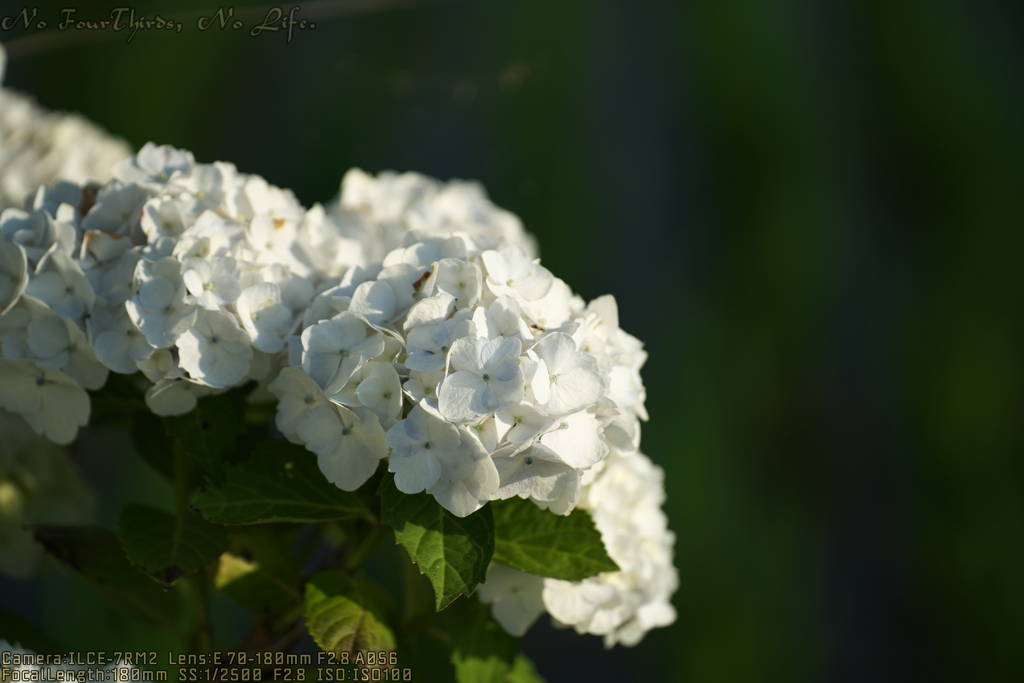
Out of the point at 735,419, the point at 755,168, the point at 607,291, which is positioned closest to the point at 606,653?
the point at 735,419

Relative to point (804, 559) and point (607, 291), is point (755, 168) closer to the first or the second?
point (607, 291)

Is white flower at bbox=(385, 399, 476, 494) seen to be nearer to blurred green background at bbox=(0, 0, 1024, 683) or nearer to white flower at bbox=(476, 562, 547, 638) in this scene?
white flower at bbox=(476, 562, 547, 638)

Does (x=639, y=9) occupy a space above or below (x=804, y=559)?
above

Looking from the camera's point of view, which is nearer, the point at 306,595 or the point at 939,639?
the point at 306,595

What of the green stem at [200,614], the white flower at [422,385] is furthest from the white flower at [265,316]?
the green stem at [200,614]

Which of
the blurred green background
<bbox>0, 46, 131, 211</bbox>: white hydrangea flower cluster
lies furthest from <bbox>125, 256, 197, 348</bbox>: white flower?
the blurred green background

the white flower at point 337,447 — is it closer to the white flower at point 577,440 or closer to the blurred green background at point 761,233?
the white flower at point 577,440
